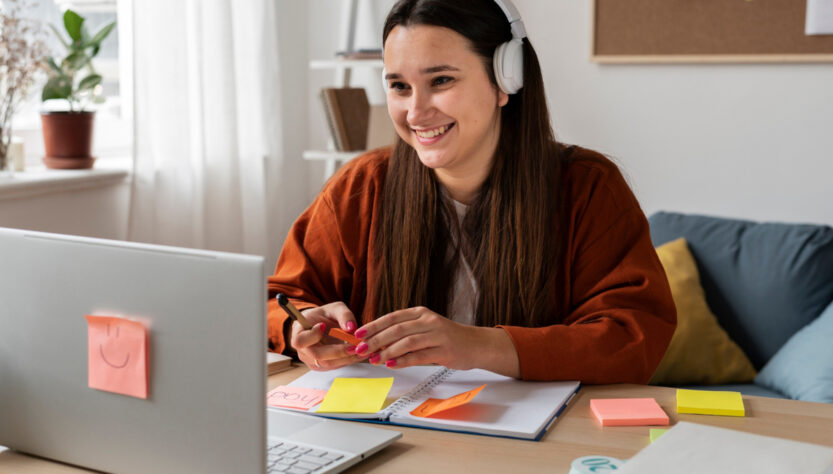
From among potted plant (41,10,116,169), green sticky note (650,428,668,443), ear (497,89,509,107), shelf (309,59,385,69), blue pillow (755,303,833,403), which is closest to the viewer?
green sticky note (650,428,668,443)

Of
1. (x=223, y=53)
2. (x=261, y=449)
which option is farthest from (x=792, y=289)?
(x=261, y=449)

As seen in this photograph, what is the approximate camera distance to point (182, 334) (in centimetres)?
81

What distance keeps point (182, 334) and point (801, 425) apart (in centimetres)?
74

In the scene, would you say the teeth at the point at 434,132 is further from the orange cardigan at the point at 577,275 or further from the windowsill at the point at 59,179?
the windowsill at the point at 59,179

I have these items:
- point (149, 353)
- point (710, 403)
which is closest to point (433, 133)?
point (710, 403)

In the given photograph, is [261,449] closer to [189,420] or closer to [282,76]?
[189,420]

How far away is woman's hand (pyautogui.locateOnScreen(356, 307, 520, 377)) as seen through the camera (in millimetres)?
1155

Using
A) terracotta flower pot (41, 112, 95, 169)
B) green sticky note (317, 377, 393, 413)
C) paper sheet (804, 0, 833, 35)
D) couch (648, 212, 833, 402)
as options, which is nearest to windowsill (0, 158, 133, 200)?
terracotta flower pot (41, 112, 95, 169)

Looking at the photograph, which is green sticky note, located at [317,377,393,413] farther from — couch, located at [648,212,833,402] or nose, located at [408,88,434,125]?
couch, located at [648,212,833,402]

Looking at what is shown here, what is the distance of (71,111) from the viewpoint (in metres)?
2.38

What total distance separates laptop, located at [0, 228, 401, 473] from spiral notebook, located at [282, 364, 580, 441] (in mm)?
101

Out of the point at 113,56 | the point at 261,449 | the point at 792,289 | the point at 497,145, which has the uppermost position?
the point at 113,56

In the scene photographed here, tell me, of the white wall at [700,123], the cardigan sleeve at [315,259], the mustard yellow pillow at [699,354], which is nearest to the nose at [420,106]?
the cardigan sleeve at [315,259]

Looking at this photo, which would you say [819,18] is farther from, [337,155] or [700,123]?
[337,155]
